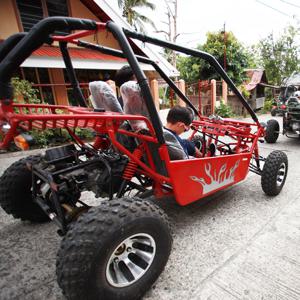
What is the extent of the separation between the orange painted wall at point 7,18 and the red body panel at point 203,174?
808 centimetres

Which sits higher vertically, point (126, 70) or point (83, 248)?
point (126, 70)

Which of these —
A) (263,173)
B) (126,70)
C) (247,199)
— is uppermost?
(126,70)

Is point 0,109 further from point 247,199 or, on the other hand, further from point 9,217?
point 247,199

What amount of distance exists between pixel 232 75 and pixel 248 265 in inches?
598

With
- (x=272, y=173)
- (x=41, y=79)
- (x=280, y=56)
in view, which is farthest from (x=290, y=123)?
(x=280, y=56)

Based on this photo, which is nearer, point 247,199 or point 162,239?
point 162,239

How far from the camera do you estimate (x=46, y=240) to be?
2113mm

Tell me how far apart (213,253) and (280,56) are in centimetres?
2331

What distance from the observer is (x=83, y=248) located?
1.18 m

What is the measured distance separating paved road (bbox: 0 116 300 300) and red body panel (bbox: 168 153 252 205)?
14.6 inches

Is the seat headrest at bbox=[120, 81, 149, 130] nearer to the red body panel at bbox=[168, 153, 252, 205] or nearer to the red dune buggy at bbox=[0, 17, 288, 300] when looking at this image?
the red dune buggy at bbox=[0, 17, 288, 300]

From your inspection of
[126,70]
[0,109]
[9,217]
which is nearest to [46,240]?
[9,217]

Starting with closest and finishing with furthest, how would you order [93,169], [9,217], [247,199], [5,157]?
1. [93,169]
2. [9,217]
3. [247,199]
4. [5,157]

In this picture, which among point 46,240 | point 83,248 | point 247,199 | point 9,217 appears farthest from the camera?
point 247,199
